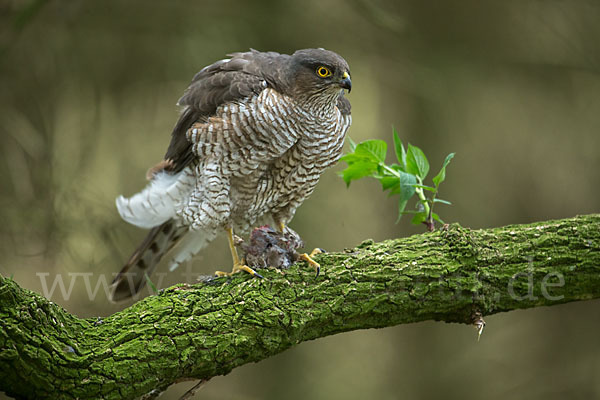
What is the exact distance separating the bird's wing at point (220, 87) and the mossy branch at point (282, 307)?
0.90 meters

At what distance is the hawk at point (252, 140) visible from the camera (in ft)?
9.12

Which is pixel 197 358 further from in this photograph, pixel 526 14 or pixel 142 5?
pixel 526 14

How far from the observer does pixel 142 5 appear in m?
4.77

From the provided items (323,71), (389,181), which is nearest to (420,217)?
(389,181)

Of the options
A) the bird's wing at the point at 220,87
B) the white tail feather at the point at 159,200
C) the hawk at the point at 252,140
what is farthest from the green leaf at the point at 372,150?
the white tail feather at the point at 159,200

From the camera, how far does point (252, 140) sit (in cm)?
278

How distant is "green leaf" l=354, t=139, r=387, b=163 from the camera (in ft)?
8.77

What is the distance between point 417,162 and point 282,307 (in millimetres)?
950

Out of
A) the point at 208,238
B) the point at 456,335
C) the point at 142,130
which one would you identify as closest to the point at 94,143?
the point at 142,130

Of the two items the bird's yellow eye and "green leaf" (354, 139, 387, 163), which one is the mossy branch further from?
the bird's yellow eye

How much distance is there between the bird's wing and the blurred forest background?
5.17ft

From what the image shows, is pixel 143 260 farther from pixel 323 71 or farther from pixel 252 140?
pixel 323 71

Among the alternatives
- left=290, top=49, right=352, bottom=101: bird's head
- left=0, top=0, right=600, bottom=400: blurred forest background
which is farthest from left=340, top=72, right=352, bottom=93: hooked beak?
left=0, top=0, right=600, bottom=400: blurred forest background

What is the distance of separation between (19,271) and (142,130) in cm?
152
